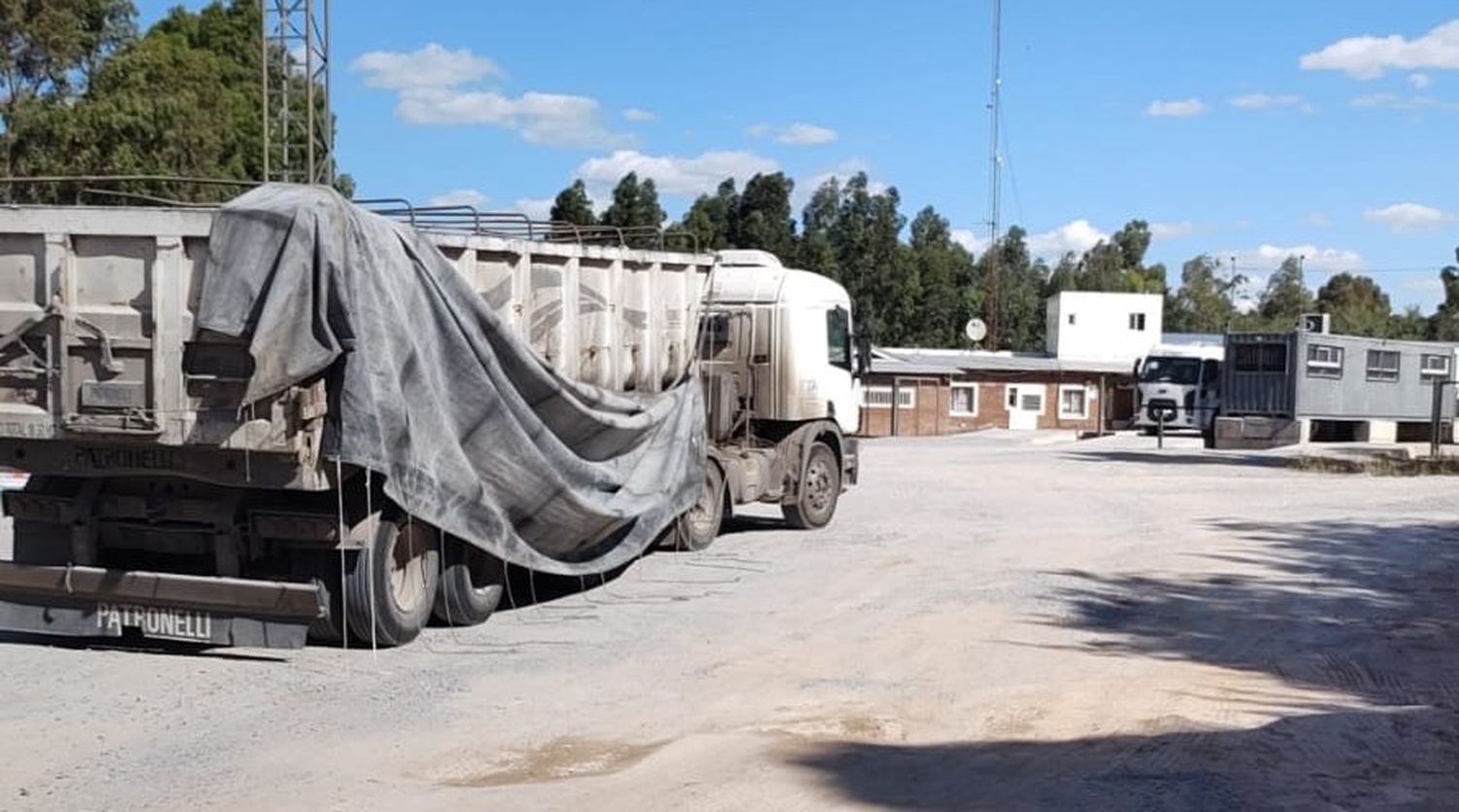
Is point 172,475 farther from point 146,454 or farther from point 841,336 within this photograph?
point 841,336

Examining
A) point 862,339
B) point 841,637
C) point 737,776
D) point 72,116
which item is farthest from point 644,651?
point 72,116

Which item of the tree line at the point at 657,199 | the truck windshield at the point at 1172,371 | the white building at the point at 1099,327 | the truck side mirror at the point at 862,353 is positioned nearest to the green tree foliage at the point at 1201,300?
the tree line at the point at 657,199

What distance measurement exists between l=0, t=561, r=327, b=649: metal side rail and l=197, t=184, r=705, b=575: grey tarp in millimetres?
1104

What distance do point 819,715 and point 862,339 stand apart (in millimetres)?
11625

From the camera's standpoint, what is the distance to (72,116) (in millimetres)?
39156

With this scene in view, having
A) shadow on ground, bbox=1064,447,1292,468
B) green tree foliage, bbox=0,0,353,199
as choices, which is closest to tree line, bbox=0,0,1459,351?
green tree foliage, bbox=0,0,353,199

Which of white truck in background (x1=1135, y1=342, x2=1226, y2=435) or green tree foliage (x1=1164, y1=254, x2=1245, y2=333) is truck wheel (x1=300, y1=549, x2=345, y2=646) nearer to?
white truck in background (x1=1135, y1=342, x2=1226, y2=435)

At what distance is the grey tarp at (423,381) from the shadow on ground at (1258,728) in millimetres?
4021

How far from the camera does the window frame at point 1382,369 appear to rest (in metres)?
38.3

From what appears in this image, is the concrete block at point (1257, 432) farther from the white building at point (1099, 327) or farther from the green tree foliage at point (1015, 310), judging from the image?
the green tree foliage at point (1015, 310)

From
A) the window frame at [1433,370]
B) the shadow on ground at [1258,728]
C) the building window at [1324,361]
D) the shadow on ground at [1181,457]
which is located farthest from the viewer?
the window frame at [1433,370]

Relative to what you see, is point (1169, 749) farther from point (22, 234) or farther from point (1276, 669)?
point (22, 234)

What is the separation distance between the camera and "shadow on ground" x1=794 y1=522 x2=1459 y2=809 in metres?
7.44

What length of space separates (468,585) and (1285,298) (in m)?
121
